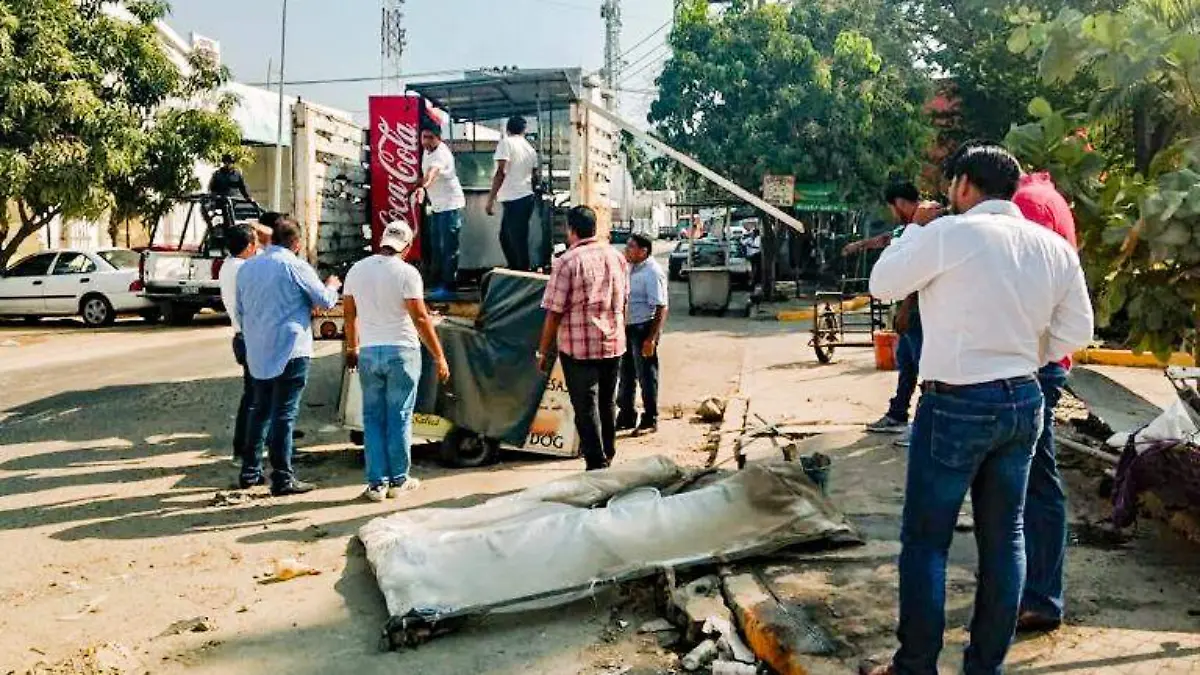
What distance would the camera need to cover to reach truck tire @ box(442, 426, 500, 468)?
25.1 feet

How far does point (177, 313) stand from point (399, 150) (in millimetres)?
11204

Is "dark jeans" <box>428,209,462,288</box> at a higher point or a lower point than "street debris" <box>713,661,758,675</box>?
higher

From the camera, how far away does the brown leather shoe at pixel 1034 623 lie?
12.9ft

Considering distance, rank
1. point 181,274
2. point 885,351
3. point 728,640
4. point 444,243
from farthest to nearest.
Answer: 1. point 181,274
2. point 885,351
3. point 444,243
4. point 728,640

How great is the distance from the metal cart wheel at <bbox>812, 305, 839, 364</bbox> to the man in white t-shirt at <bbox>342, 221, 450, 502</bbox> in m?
7.17

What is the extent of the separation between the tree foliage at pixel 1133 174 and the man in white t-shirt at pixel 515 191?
531 cm

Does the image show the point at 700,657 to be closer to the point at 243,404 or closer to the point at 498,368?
the point at 498,368

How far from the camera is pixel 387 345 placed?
6531 mm

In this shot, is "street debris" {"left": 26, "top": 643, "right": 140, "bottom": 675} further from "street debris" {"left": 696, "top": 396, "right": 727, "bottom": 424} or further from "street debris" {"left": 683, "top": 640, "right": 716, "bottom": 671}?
"street debris" {"left": 696, "top": 396, "right": 727, "bottom": 424}

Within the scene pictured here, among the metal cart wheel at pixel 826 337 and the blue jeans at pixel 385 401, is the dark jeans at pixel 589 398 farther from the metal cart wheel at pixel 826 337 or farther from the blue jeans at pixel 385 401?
the metal cart wheel at pixel 826 337

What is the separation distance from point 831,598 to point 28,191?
1836cm

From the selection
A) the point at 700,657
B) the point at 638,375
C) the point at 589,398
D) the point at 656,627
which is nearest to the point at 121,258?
the point at 638,375

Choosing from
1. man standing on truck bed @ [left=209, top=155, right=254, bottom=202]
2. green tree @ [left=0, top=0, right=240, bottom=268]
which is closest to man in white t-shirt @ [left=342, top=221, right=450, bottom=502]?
man standing on truck bed @ [left=209, top=155, right=254, bottom=202]

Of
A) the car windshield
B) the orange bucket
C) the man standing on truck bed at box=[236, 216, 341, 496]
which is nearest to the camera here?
the man standing on truck bed at box=[236, 216, 341, 496]
